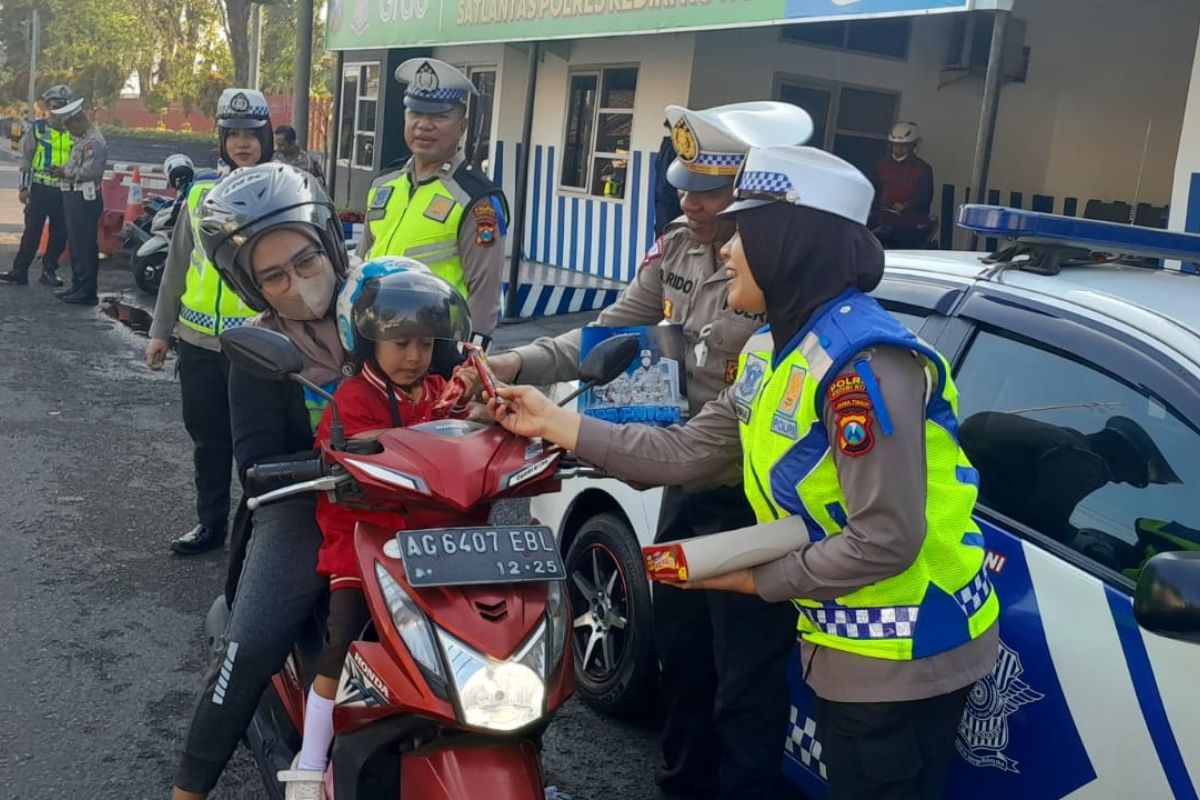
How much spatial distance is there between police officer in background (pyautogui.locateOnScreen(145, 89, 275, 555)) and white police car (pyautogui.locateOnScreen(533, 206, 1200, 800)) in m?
3.15

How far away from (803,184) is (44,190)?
12.4 m

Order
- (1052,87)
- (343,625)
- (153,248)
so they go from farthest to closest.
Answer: (1052,87)
(153,248)
(343,625)

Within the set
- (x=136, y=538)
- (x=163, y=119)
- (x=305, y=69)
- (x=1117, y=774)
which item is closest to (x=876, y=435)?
(x=1117, y=774)

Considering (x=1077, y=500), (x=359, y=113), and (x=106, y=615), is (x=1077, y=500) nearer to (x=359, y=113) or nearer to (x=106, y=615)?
(x=106, y=615)

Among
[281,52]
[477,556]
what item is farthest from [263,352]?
[281,52]

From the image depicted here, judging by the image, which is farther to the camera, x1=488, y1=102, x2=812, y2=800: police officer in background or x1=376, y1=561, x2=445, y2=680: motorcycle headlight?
x1=488, y1=102, x2=812, y2=800: police officer in background

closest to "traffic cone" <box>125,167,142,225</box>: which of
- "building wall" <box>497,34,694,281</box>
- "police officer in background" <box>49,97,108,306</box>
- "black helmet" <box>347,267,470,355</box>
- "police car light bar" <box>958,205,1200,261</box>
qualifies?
"police officer in background" <box>49,97,108,306</box>

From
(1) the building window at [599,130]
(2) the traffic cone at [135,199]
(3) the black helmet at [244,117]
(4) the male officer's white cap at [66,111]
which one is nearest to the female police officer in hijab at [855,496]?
(3) the black helmet at [244,117]

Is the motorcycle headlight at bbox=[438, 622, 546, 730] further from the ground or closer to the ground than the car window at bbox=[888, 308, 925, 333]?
closer to the ground

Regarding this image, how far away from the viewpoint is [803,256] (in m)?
2.36

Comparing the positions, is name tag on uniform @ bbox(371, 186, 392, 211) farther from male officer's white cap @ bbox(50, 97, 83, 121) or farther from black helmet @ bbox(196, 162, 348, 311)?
male officer's white cap @ bbox(50, 97, 83, 121)

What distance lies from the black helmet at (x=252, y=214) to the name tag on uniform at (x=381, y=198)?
5.49ft

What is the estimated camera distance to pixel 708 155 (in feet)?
10.5

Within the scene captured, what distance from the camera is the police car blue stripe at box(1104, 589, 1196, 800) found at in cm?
234
